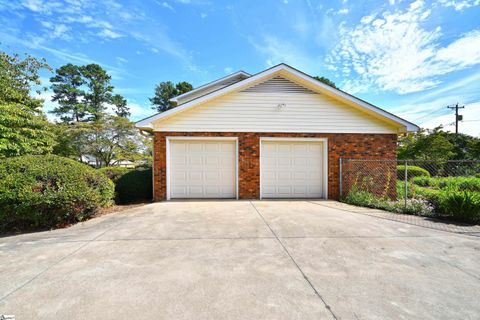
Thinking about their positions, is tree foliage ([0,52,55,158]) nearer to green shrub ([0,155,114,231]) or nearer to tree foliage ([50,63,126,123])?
green shrub ([0,155,114,231])

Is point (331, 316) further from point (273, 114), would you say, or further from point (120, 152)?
point (120, 152)

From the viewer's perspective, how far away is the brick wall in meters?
7.60

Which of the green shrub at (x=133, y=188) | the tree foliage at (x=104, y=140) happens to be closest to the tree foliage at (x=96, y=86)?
the tree foliage at (x=104, y=140)

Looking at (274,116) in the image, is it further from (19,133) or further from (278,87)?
(19,133)

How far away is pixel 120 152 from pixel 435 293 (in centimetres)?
1939

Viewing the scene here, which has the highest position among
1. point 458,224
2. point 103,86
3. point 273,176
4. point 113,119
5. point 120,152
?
point 103,86

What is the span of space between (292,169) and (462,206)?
4.53m

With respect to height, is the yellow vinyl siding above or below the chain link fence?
above

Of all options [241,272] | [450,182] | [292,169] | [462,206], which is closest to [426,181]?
[450,182]

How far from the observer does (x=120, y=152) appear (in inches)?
683

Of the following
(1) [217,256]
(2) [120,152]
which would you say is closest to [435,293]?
(1) [217,256]

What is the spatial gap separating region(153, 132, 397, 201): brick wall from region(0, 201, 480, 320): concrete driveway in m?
3.02

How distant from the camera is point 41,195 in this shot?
14.4ft

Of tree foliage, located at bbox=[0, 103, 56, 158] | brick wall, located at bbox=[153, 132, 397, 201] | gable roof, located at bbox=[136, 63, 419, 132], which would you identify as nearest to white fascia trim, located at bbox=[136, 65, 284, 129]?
gable roof, located at bbox=[136, 63, 419, 132]
